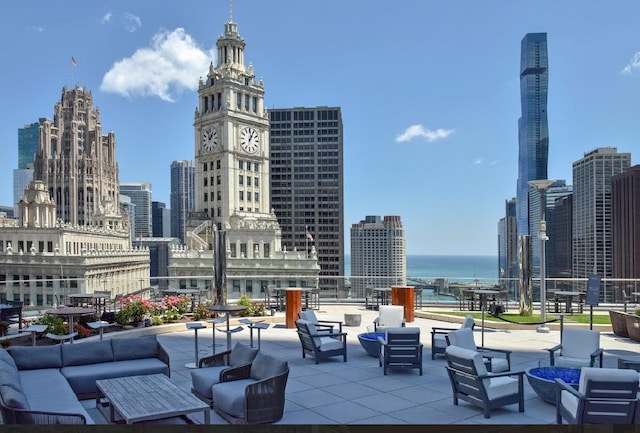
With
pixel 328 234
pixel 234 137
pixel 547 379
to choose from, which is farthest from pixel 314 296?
pixel 328 234

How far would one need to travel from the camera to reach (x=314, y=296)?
2042cm

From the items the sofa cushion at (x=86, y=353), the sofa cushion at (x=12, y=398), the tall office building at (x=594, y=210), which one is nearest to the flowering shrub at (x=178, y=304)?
the sofa cushion at (x=86, y=353)

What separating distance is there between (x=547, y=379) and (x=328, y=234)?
5550 inches

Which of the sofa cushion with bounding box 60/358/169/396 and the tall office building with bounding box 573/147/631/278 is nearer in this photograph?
the sofa cushion with bounding box 60/358/169/396

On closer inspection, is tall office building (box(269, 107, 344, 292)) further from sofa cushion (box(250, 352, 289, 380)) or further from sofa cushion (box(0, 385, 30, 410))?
sofa cushion (box(0, 385, 30, 410))

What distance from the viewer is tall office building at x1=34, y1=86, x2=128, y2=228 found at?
5610 inches

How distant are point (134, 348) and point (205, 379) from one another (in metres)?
1.77

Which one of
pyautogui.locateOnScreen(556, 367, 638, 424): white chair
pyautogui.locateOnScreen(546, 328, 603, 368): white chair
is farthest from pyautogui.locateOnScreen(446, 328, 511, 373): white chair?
pyautogui.locateOnScreen(556, 367, 638, 424): white chair

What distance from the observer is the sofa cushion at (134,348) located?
29.6ft

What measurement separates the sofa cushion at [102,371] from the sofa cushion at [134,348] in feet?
0.32

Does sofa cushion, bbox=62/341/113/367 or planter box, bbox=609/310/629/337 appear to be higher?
sofa cushion, bbox=62/341/113/367

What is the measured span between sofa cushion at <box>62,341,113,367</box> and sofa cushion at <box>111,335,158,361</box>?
0.11 m

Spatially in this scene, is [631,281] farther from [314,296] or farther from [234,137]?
[234,137]

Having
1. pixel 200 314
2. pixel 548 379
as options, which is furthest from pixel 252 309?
pixel 548 379
